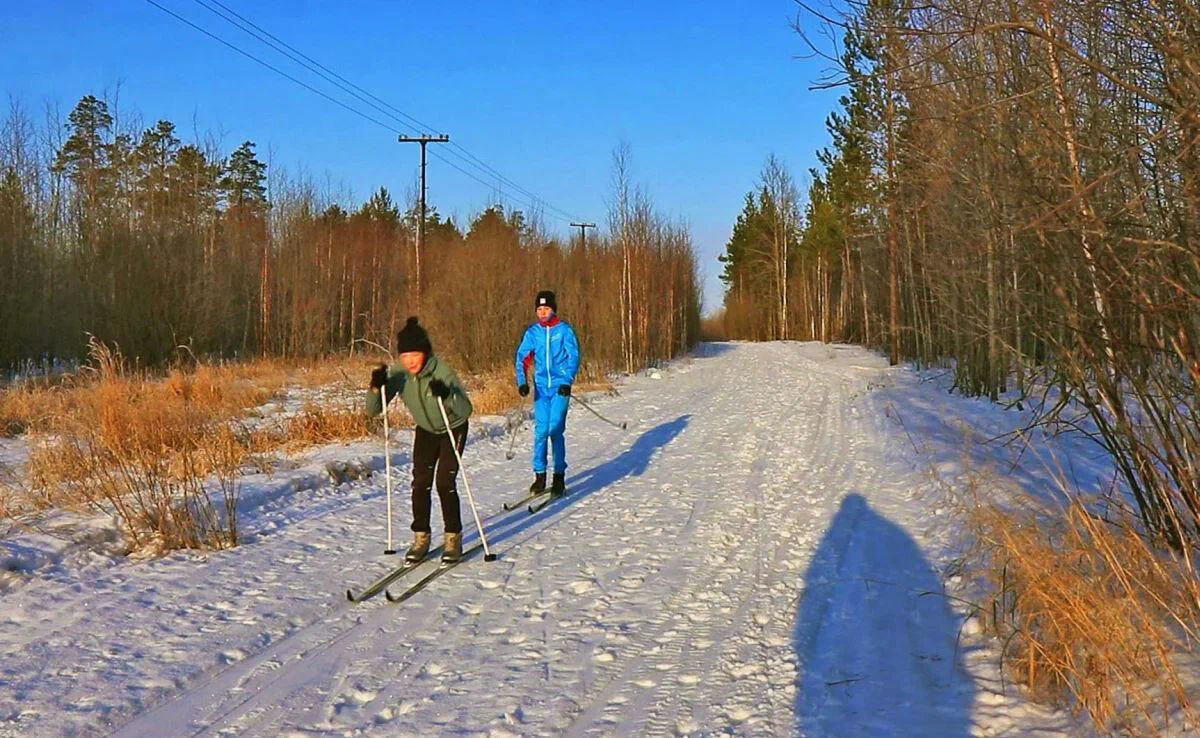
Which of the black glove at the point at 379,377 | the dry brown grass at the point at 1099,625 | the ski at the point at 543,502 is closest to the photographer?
the dry brown grass at the point at 1099,625

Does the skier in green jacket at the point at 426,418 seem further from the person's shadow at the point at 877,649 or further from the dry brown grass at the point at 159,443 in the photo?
the person's shadow at the point at 877,649

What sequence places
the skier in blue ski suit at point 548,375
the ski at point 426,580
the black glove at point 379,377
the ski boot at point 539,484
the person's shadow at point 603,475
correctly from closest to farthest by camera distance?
the ski at point 426,580 < the black glove at point 379,377 < the person's shadow at point 603,475 < the ski boot at point 539,484 < the skier in blue ski suit at point 548,375

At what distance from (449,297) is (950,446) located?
17.5m

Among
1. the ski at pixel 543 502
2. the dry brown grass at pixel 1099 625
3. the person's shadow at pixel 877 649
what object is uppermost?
the dry brown grass at pixel 1099 625

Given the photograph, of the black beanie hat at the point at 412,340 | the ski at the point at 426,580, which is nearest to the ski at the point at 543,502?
the ski at the point at 426,580

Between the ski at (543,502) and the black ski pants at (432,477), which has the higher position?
the black ski pants at (432,477)

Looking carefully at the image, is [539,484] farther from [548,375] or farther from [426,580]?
[426,580]

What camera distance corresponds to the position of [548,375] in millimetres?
9742

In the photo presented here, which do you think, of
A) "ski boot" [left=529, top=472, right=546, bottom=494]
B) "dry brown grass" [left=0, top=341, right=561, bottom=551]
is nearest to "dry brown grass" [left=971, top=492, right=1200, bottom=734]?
"ski boot" [left=529, top=472, right=546, bottom=494]

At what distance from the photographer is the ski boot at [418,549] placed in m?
6.63

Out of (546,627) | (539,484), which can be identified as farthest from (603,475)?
(546,627)

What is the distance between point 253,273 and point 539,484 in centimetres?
2897

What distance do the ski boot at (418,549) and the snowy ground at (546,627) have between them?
0.20 meters

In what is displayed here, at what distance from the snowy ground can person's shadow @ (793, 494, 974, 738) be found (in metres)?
0.02
